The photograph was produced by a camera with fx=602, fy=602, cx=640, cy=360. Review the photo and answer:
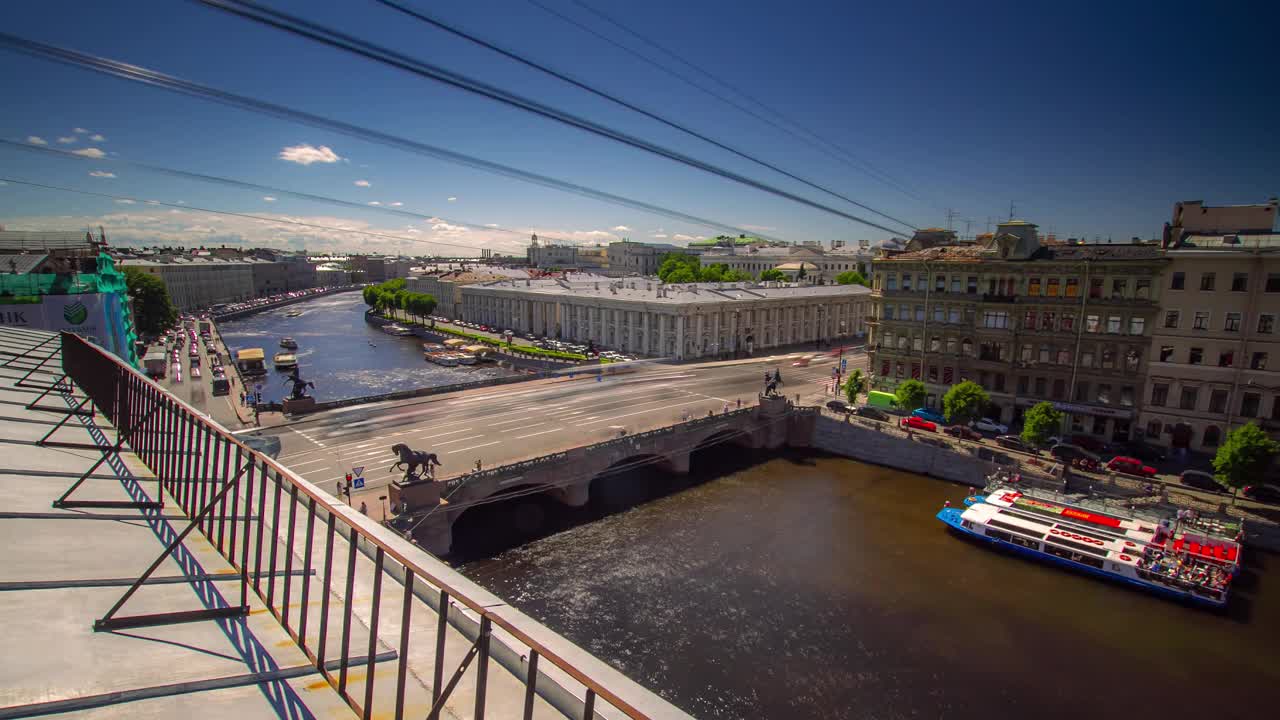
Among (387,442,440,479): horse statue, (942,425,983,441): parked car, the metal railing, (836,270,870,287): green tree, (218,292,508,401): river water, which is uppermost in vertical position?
(836,270,870,287): green tree

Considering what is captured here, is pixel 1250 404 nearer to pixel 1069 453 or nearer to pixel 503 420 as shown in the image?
pixel 1069 453

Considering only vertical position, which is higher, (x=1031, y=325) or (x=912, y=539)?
(x=1031, y=325)

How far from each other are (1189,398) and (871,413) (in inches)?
596

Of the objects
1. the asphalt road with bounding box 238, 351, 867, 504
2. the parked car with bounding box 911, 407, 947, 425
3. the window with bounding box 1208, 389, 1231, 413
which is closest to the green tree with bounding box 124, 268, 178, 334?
the asphalt road with bounding box 238, 351, 867, 504

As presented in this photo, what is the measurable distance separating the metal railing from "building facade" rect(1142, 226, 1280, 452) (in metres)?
38.1

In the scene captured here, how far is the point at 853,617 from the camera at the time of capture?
20000 mm

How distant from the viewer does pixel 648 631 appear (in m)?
19.0

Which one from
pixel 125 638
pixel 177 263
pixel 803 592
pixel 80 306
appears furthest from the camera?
pixel 177 263

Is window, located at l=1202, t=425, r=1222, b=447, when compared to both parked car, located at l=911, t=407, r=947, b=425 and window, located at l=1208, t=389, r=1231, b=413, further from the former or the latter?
parked car, located at l=911, t=407, r=947, b=425

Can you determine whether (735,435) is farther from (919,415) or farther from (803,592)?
(803,592)

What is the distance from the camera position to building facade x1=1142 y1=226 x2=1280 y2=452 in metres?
28.0

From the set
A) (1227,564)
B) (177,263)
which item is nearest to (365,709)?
(1227,564)

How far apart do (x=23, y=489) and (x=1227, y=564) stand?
3227cm

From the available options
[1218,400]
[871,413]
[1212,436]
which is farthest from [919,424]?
[1218,400]
